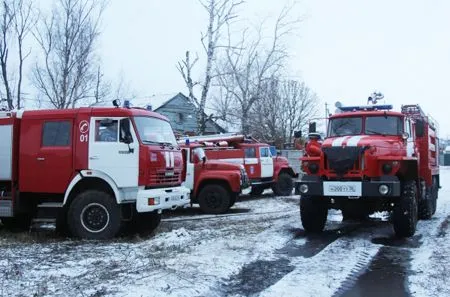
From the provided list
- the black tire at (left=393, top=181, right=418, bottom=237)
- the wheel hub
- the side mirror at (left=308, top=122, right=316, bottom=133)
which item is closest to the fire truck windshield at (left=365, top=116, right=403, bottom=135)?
the side mirror at (left=308, top=122, right=316, bottom=133)

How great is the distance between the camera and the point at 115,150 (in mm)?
9812

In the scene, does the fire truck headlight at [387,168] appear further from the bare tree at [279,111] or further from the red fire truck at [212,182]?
the bare tree at [279,111]

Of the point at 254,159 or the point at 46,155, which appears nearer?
the point at 46,155

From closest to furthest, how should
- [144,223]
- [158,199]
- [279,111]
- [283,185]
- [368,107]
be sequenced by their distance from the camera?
[158,199], [144,223], [368,107], [283,185], [279,111]

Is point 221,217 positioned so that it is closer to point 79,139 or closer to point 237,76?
point 79,139

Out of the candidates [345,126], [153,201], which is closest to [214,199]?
[345,126]

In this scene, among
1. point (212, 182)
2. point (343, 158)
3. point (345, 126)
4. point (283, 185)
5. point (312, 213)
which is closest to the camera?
point (343, 158)

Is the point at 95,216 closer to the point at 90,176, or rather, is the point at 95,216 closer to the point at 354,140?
the point at 90,176

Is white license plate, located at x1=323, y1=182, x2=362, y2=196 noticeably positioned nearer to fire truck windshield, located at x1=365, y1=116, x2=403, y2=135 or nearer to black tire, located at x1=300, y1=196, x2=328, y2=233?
black tire, located at x1=300, y1=196, x2=328, y2=233

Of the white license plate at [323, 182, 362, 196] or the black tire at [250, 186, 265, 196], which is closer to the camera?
the white license plate at [323, 182, 362, 196]

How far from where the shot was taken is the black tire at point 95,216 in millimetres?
9742

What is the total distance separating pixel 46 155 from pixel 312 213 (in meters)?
5.22

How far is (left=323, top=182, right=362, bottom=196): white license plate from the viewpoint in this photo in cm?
977

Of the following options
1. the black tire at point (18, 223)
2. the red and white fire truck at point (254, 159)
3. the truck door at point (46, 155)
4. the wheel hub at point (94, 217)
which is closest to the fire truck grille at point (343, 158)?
the wheel hub at point (94, 217)
